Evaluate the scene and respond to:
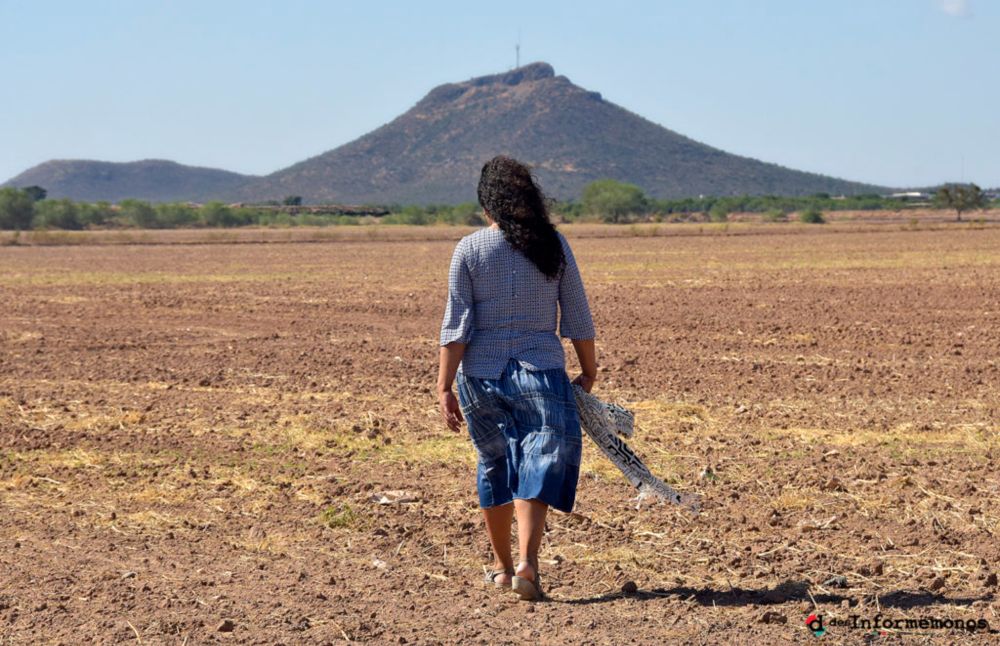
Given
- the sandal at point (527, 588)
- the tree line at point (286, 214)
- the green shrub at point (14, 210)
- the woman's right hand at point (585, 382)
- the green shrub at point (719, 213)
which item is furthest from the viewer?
the green shrub at point (719, 213)

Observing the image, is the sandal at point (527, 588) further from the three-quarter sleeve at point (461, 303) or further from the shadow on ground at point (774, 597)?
the three-quarter sleeve at point (461, 303)

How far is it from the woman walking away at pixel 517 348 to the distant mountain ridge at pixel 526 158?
510 ft

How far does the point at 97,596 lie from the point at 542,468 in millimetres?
2211

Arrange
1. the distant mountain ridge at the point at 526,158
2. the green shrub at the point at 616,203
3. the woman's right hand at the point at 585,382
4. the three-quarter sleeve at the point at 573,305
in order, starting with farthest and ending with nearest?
the distant mountain ridge at the point at 526,158 < the green shrub at the point at 616,203 < the woman's right hand at the point at 585,382 < the three-quarter sleeve at the point at 573,305

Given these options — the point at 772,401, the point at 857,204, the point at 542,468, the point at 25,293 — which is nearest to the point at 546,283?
the point at 542,468

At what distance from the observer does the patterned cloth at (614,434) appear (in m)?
5.86

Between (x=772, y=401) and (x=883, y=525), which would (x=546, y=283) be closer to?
(x=883, y=525)

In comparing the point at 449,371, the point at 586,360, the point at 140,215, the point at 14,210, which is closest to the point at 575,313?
the point at 586,360

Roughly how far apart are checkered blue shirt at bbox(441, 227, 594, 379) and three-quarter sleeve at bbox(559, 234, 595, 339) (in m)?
0.09

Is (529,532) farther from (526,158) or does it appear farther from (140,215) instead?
(526,158)

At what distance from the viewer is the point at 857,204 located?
131 metres

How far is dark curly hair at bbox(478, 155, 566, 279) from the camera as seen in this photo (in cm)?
557

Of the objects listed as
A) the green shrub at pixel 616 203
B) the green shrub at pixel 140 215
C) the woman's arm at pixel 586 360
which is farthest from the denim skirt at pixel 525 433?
the green shrub at pixel 616 203

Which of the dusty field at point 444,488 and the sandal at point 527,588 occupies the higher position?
the sandal at point 527,588
